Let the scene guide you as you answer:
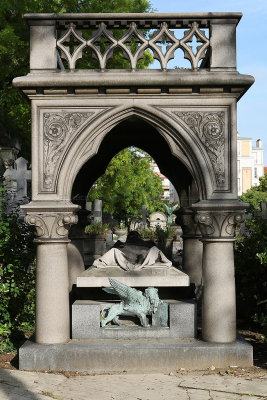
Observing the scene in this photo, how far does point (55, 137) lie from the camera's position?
608 centimetres

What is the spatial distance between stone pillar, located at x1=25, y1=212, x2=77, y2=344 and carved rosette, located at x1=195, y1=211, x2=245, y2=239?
159cm

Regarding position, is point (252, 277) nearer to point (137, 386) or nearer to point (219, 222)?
point (219, 222)

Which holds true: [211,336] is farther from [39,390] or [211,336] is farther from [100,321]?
[39,390]

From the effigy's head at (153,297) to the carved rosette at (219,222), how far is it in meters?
1.04

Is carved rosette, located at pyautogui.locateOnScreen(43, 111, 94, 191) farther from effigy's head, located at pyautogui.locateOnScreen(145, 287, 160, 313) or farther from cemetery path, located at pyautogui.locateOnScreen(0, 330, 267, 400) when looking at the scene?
cemetery path, located at pyautogui.locateOnScreen(0, 330, 267, 400)

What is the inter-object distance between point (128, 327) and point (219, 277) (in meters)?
1.35

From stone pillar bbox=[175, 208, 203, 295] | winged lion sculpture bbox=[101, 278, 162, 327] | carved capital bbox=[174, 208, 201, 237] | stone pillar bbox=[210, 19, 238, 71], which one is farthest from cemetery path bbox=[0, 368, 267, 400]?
stone pillar bbox=[210, 19, 238, 71]

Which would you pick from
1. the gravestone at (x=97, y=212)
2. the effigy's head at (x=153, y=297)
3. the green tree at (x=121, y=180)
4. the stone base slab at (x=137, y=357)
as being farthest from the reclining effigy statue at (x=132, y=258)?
A: the green tree at (x=121, y=180)

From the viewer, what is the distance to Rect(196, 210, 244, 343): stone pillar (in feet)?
19.7

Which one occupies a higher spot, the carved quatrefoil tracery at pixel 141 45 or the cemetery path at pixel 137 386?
the carved quatrefoil tracery at pixel 141 45

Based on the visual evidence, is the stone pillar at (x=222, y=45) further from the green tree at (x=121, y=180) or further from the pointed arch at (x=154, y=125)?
the green tree at (x=121, y=180)

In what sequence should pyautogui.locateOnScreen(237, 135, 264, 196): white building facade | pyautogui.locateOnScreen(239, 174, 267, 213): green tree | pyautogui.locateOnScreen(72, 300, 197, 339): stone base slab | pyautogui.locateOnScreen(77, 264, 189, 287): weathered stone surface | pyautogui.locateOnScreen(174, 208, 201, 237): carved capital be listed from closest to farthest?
pyautogui.locateOnScreen(72, 300, 197, 339): stone base slab
pyautogui.locateOnScreen(77, 264, 189, 287): weathered stone surface
pyautogui.locateOnScreen(174, 208, 201, 237): carved capital
pyautogui.locateOnScreen(239, 174, 267, 213): green tree
pyautogui.locateOnScreen(237, 135, 264, 196): white building facade

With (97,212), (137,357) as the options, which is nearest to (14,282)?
(137,357)

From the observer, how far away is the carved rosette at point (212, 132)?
20.0 ft
